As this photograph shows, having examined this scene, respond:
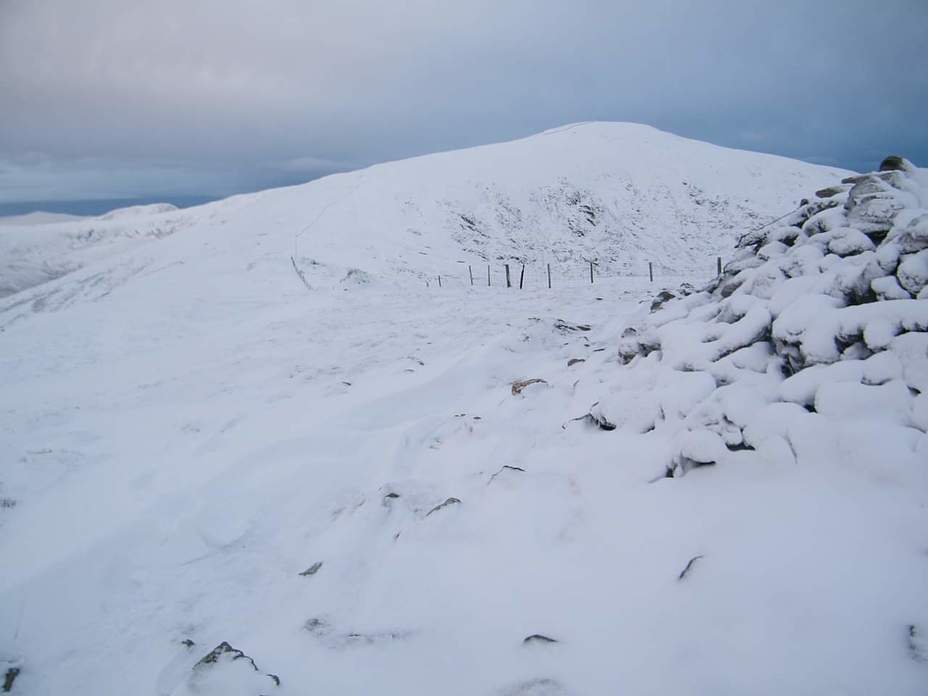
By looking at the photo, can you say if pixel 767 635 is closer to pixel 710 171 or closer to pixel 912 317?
pixel 912 317

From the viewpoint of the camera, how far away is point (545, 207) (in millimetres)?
40219

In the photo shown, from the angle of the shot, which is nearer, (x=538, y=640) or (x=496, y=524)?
(x=538, y=640)

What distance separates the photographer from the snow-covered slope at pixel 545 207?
103ft

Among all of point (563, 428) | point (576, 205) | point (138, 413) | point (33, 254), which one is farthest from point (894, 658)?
point (33, 254)

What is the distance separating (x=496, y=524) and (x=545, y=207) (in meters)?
38.8

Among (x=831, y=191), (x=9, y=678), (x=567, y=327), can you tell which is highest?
(x=831, y=191)

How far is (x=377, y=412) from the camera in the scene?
7.27m

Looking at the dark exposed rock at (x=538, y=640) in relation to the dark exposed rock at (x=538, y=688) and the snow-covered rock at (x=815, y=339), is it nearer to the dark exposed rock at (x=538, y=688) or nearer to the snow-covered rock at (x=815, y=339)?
the dark exposed rock at (x=538, y=688)

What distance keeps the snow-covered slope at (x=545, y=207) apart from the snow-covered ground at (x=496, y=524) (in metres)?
18.4

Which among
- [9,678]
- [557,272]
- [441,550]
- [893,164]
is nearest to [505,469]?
[441,550]

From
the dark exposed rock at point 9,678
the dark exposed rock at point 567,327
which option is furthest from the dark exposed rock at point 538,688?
the dark exposed rock at point 567,327

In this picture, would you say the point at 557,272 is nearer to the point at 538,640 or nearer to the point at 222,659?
the point at 538,640

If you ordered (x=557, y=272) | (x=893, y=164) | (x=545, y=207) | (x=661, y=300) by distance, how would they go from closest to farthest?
(x=893, y=164) < (x=661, y=300) < (x=557, y=272) < (x=545, y=207)

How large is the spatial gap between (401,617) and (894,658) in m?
2.71
